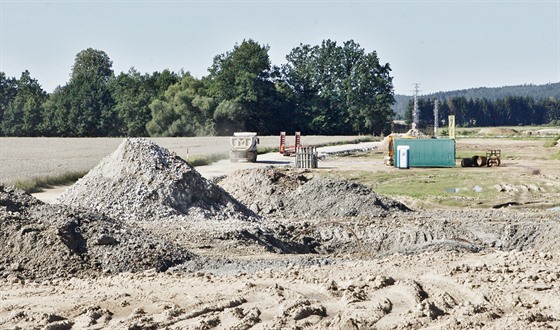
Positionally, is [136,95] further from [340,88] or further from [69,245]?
[69,245]

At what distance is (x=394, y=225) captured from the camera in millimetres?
23500

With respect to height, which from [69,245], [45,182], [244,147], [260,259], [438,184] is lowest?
[438,184]

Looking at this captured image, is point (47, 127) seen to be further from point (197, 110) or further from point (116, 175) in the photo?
point (116, 175)

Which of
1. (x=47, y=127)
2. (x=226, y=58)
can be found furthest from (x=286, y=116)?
(x=47, y=127)

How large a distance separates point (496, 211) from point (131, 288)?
15906mm

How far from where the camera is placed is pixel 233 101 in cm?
9456

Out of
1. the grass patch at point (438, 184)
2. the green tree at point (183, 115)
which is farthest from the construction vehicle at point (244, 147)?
the green tree at point (183, 115)

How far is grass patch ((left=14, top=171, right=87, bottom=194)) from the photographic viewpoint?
108 ft

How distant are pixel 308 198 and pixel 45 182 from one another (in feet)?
42.3

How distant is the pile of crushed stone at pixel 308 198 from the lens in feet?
84.8

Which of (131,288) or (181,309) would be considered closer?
(181,309)

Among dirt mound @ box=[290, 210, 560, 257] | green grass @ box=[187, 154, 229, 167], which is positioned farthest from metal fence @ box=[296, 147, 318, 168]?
dirt mound @ box=[290, 210, 560, 257]

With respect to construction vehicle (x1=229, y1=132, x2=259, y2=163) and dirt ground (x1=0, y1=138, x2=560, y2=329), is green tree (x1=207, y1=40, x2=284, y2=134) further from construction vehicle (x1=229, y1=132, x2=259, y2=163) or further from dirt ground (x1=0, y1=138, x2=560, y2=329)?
dirt ground (x1=0, y1=138, x2=560, y2=329)

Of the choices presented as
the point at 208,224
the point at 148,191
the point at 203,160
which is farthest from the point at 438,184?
the point at 208,224
